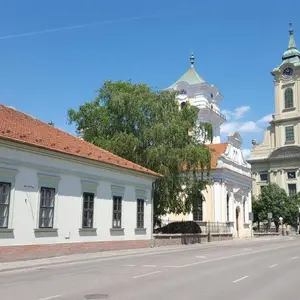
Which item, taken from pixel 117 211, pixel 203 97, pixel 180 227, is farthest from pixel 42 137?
pixel 203 97

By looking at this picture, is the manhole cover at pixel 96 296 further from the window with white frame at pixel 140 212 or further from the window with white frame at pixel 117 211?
the window with white frame at pixel 140 212

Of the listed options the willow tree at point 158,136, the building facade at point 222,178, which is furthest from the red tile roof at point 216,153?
the willow tree at point 158,136

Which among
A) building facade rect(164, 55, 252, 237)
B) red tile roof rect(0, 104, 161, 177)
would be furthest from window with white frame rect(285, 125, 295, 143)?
red tile roof rect(0, 104, 161, 177)

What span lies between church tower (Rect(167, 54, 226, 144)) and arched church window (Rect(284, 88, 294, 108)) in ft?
78.4

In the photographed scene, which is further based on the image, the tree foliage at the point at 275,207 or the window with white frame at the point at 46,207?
the tree foliage at the point at 275,207

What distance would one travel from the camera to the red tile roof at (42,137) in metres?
20.2

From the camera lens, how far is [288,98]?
85125mm

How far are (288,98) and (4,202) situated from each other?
75.1 m

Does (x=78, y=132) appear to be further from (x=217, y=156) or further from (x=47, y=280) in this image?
(x=47, y=280)

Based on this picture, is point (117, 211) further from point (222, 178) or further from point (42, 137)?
point (222, 178)

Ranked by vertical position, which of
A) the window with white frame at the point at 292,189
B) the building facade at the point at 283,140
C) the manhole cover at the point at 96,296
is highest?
the building facade at the point at 283,140

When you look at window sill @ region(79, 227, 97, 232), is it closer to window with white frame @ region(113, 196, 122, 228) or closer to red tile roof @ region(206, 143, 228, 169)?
window with white frame @ region(113, 196, 122, 228)

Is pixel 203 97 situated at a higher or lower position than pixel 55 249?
higher

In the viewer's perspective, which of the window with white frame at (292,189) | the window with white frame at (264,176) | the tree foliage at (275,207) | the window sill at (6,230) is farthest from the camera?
the window with white frame at (264,176)
